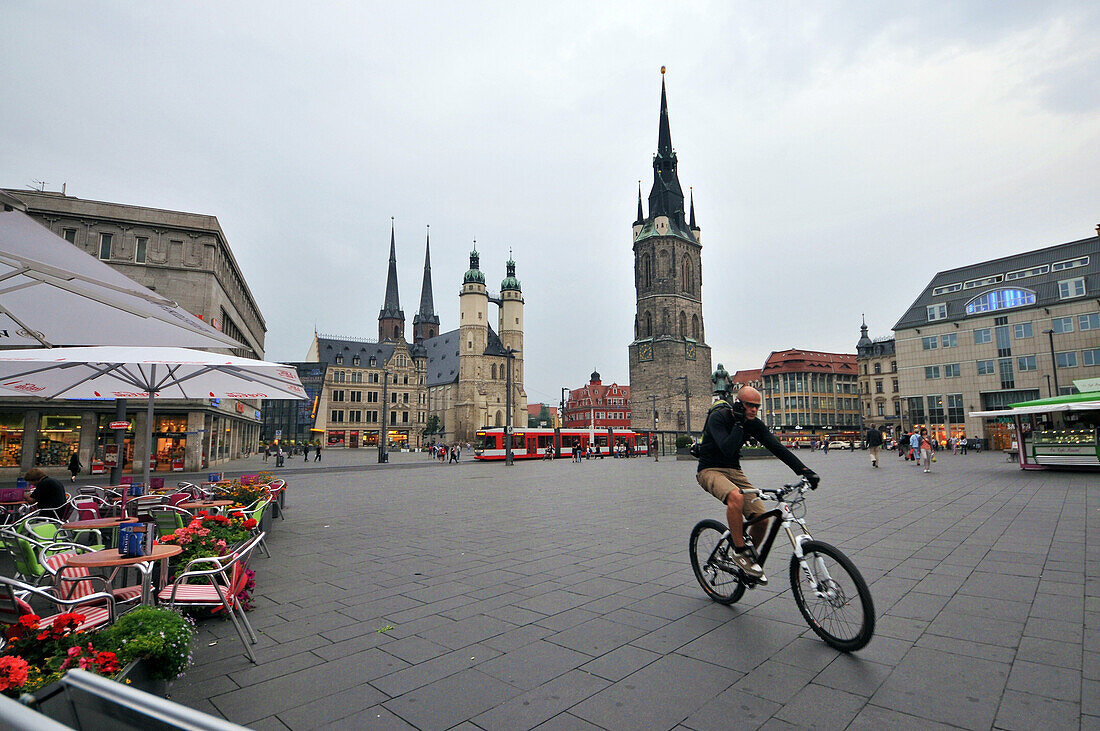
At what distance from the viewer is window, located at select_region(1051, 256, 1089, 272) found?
49.6 m

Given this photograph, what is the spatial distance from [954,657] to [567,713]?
2673 mm

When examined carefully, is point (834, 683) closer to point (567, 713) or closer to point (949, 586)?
point (567, 713)

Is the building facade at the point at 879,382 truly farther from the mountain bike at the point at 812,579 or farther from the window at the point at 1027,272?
the mountain bike at the point at 812,579

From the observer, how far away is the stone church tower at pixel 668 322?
77.1 metres

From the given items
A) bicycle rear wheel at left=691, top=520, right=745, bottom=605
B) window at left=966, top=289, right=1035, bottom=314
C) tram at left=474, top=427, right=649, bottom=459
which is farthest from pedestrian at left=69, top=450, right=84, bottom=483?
window at left=966, top=289, right=1035, bottom=314

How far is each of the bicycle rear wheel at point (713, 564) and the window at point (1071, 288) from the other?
60372 mm

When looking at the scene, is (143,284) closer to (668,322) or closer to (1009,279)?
(668,322)

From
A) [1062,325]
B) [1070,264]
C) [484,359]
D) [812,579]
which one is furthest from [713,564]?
[484,359]

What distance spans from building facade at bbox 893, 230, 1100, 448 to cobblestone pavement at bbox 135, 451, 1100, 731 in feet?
173

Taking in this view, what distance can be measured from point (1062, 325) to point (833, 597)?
2391 inches

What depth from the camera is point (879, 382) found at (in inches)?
3388

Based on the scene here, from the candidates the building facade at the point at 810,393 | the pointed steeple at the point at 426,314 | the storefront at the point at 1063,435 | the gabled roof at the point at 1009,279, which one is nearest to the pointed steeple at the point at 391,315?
the pointed steeple at the point at 426,314

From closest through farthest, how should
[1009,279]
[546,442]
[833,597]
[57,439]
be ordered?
[833,597] < [57,439] < [546,442] < [1009,279]

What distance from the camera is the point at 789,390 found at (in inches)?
3671
